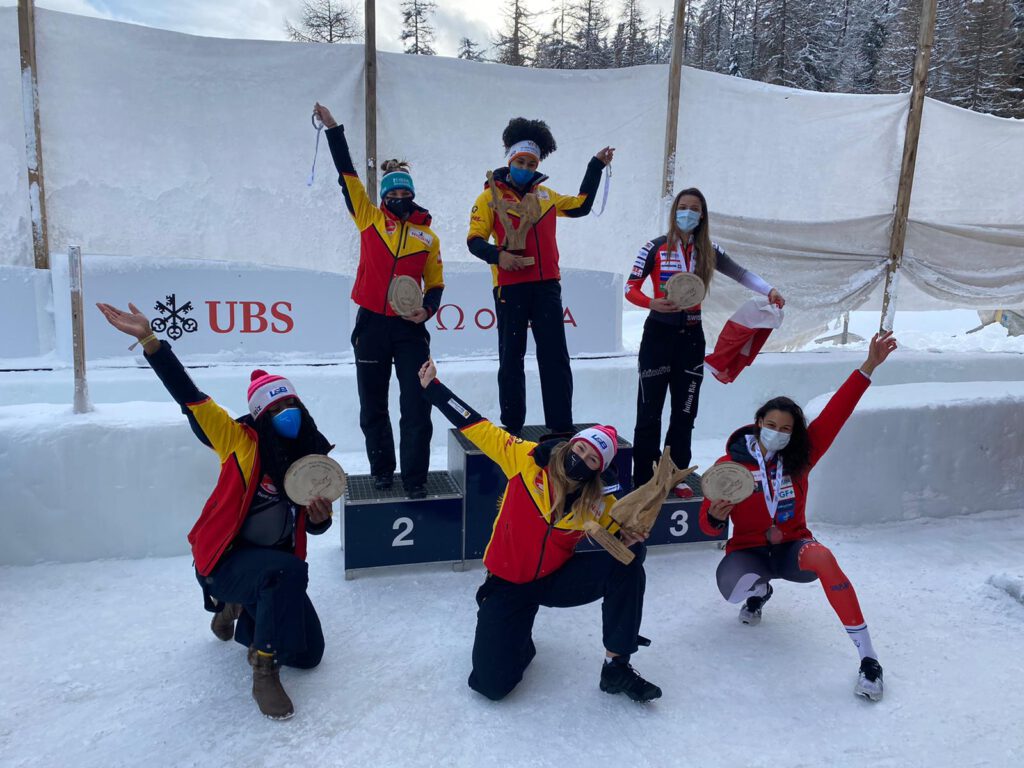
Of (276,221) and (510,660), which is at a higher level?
(276,221)

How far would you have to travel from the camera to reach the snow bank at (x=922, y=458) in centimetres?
426

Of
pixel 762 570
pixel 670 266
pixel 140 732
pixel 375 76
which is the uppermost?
pixel 375 76

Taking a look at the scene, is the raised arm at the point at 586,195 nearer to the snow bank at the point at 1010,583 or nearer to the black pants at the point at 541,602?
the black pants at the point at 541,602

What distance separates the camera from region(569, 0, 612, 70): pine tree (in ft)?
62.5

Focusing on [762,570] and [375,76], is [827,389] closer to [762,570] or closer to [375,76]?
[762,570]

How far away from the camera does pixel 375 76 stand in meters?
6.07

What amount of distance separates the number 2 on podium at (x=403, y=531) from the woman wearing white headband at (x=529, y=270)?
765 millimetres

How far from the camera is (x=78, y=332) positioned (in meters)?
3.77

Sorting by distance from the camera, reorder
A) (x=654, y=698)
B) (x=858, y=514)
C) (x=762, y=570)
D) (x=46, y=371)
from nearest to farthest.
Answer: (x=654, y=698)
(x=762, y=570)
(x=858, y=514)
(x=46, y=371)

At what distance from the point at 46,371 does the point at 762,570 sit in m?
5.03

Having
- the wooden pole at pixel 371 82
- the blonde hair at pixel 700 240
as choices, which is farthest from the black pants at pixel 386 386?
the wooden pole at pixel 371 82

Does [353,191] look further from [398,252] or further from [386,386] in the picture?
[386,386]

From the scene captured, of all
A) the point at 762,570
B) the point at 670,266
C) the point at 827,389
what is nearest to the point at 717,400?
the point at 827,389

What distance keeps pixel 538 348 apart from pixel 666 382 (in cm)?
69
